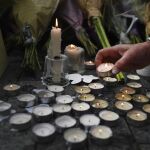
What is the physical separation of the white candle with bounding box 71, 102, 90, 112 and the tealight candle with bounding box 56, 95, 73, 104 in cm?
3

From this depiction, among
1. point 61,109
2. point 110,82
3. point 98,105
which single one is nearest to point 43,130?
point 61,109

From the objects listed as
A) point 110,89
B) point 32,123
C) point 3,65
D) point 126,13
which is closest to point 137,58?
point 110,89

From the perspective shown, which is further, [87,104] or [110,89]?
[110,89]

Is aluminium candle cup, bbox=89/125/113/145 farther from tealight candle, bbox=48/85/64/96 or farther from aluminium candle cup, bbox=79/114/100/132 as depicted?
tealight candle, bbox=48/85/64/96

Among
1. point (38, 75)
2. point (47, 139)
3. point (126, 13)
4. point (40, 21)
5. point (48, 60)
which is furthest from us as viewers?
point (126, 13)

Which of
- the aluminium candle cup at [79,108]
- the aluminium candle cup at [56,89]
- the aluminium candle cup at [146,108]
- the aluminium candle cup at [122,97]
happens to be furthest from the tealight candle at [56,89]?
the aluminium candle cup at [146,108]

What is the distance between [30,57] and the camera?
154 cm

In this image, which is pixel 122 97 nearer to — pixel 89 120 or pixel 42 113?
pixel 89 120

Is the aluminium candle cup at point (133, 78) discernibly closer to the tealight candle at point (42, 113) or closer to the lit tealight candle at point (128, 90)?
the lit tealight candle at point (128, 90)

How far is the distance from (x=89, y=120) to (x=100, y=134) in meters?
0.09

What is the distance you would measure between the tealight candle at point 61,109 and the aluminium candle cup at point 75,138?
0.41ft

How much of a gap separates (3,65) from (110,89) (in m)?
0.53

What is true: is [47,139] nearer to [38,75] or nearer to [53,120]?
[53,120]

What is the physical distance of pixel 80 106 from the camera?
3.94 ft
